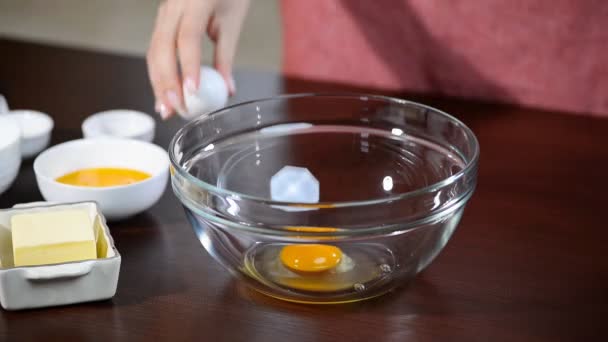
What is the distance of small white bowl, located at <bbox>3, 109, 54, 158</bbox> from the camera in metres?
1.30

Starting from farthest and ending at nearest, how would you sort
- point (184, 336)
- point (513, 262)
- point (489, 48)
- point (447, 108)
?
point (489, 48), point (447, 108), point (513, 262), point (184, 336)

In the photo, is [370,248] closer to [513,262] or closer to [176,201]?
[513,262]

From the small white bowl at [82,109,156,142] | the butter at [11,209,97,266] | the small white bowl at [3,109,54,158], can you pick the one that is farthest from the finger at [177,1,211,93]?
the butter at [11,209,97,266]

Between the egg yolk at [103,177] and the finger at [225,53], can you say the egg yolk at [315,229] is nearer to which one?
the egg yolk at [103,177]

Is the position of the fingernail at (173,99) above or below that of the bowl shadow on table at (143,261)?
above

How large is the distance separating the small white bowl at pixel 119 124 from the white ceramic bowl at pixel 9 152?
0.17 meters

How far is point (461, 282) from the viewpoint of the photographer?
969mm

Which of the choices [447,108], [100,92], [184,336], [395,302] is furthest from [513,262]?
[100,92]

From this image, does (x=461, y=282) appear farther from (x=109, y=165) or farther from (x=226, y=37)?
(x=226, y=37)

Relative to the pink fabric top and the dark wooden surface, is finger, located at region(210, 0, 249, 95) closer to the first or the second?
the dark wooden surface

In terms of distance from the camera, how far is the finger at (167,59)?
51.5 inches

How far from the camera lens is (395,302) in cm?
92

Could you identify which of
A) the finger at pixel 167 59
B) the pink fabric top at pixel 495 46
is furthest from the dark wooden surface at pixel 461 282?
the pink fabric top at pixel 495 46

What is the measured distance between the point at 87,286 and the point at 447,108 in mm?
809
